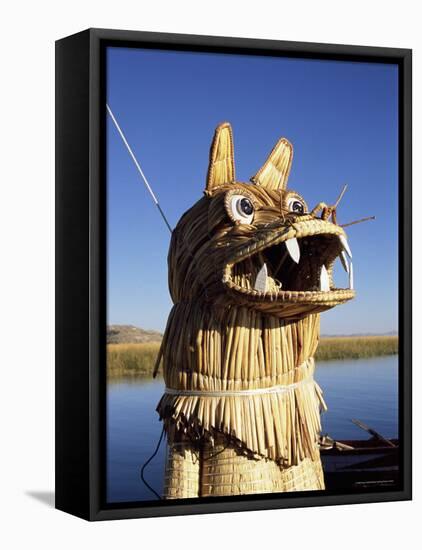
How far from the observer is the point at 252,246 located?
8.76 m

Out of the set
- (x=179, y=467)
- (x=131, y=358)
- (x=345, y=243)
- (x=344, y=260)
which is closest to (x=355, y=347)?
(x=344, y=260)

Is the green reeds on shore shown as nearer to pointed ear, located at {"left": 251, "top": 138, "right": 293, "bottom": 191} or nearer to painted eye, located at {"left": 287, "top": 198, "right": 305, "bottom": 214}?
painted eye, located at {"left": 287, "top": 198, "right": 305, "bottom": 214}

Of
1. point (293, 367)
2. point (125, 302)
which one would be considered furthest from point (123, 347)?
point (293, 367)

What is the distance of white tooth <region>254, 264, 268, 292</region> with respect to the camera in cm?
881

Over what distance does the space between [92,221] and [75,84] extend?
2.43 ft

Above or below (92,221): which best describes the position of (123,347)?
below

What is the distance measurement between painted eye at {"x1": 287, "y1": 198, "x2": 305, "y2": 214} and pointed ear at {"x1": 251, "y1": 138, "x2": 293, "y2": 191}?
0.32ft

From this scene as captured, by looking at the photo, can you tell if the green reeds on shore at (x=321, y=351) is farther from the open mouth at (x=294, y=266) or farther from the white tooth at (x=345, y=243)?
the white tooth at (x=345, y=243)

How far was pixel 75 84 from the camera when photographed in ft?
29.0

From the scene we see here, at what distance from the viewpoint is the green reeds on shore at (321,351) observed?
347 inches

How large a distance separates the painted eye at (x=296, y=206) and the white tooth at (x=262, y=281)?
46 cm

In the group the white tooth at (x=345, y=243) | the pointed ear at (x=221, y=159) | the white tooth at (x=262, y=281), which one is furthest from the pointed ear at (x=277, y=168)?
the white tooth at (x=262, y=281)

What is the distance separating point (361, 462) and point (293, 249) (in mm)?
1401

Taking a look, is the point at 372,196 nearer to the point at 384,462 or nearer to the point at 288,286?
the point at 288,286
